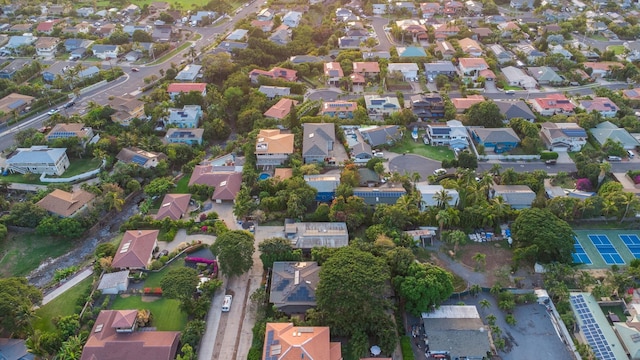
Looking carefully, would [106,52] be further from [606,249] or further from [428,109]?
[606,249]

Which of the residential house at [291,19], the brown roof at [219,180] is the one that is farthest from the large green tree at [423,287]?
the residential house at [291,19]

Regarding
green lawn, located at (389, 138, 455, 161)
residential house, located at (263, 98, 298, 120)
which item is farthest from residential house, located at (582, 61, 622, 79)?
residential house, located at (263, 98, 298, 120)

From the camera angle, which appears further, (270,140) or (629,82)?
(629,82)

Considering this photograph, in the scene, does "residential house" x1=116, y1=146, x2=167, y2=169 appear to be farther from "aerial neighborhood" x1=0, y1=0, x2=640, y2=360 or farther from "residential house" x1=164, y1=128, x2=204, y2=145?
"residential house" x1=164, y1=128, x2=204, y2=145

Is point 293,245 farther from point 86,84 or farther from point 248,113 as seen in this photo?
point 86,84

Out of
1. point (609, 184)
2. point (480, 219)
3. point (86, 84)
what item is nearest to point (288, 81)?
point (86, 84)

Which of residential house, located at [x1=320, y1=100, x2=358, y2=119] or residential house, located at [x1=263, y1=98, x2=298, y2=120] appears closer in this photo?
residential house, located at [x1=263, y1=98, x2=298, y2=120]
